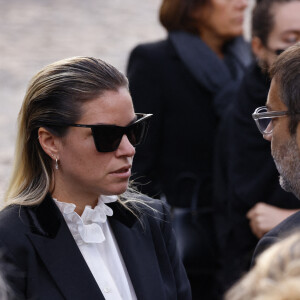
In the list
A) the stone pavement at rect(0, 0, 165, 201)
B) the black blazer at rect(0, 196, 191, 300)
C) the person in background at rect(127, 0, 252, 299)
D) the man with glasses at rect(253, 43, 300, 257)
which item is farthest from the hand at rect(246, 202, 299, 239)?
the stone pavement at rect(0, 0, 165, 201)

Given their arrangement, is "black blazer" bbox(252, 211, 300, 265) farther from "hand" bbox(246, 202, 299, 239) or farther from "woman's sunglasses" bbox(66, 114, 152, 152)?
"hand" bbox(246, 202, 299, 239)

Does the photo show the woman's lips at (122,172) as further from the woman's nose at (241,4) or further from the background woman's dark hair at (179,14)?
the woman's nose at (241,4)

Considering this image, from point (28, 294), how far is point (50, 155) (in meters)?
0.50

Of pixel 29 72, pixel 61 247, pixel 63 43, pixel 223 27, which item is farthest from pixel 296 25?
pixel 63 43

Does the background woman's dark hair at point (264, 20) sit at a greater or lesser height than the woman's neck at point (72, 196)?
greater

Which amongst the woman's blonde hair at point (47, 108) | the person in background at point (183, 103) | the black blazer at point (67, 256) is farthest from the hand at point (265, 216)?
the woman's blonde hair at point (47, 108)

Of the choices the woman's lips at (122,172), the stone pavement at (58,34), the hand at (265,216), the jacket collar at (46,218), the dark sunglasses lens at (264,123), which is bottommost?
the stone pavement at (58,34)

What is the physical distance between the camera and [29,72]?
984 cm

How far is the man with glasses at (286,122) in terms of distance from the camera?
95.0 inches

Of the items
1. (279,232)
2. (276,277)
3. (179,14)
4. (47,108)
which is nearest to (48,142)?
(47,108)

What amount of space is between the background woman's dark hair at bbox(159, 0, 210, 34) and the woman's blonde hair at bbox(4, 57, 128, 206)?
166 centimetres

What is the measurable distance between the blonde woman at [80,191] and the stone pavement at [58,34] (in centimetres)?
548

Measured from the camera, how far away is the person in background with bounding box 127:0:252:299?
4.16 m

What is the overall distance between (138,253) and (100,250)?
0.44 feet
